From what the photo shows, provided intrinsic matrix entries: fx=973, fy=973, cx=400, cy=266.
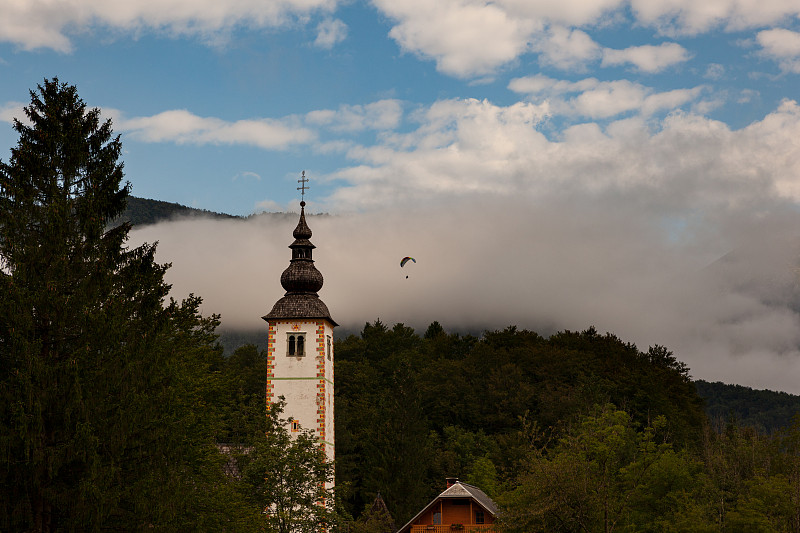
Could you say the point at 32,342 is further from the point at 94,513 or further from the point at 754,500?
the point at 754,500

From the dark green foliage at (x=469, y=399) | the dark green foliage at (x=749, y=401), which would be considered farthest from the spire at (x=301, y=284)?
the dark green foliage at (x=749, y=401)

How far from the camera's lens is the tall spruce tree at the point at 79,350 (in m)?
22.3

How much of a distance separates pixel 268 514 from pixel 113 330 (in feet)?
61.6

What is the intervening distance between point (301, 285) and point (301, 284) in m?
0.07

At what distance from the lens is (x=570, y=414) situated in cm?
8244

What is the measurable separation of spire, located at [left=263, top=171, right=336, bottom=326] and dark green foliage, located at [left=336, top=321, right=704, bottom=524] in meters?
19.1

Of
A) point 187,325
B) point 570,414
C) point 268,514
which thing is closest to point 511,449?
point 570,414

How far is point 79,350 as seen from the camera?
2292 cm

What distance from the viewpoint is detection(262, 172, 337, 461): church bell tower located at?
51.9 meters

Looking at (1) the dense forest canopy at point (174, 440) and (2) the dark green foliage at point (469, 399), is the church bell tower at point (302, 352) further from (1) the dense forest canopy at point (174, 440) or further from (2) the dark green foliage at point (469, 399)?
(2) the dark green foliage at point (469, 399)

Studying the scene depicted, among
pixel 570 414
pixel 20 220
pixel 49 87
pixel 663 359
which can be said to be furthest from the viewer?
pixel 663 359

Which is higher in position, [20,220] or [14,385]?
[20,220]

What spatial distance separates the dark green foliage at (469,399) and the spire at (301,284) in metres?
19.1

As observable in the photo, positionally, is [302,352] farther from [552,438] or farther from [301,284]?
[552,438]
